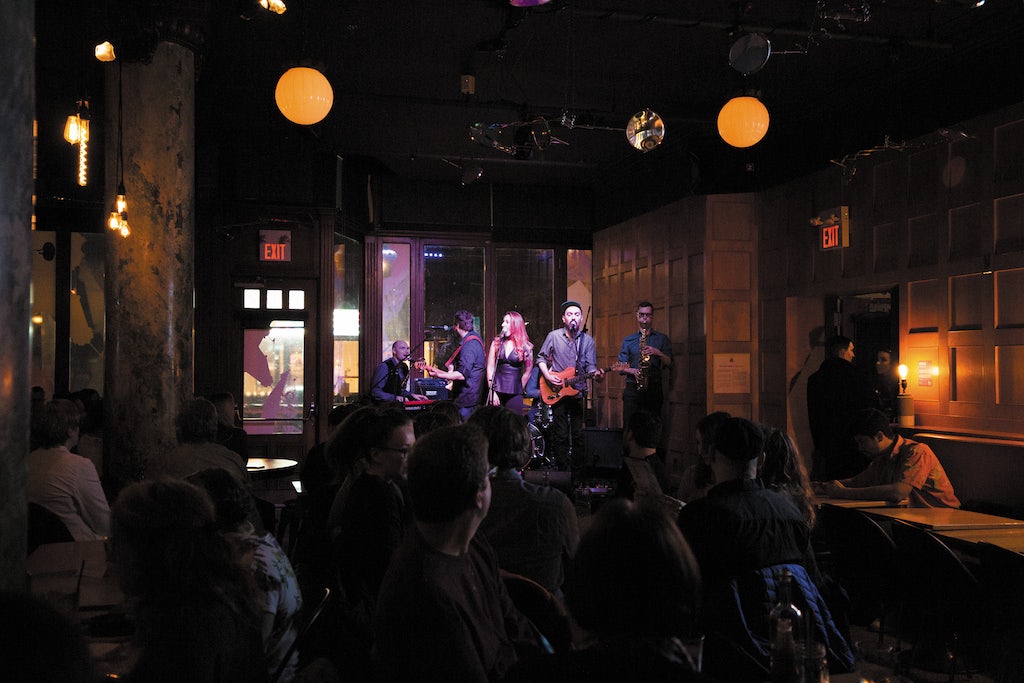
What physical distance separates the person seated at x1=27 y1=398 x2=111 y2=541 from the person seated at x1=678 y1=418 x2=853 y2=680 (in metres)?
2.85

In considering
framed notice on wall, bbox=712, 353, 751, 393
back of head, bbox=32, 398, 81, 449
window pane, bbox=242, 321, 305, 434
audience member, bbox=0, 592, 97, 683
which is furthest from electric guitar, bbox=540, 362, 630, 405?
audience member, bbox=0, 592, 97, 683

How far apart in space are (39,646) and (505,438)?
2.69m

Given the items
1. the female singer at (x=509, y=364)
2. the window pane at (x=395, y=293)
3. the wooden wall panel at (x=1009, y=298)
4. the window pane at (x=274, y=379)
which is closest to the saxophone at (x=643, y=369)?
the female singer at (x=509, y=364)

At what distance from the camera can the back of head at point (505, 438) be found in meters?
3.54

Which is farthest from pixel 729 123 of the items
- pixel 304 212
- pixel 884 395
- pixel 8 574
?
pixel 304 212

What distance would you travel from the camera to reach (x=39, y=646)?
92cm

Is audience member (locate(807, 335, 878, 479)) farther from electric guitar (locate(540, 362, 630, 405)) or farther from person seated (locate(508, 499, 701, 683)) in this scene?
person seated (locate(508, 499, 701, 683))

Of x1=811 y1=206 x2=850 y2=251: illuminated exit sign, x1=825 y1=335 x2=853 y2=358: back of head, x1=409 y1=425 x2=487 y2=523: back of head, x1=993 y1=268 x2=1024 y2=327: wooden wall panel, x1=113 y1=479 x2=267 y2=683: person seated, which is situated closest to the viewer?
x1=113 y1=479 x2=267 y2=683: person seated

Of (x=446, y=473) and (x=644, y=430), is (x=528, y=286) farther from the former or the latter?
(x=446, y=473)

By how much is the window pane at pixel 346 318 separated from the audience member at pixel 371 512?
29.0 feet

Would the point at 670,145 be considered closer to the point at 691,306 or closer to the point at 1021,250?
the point at 691,306

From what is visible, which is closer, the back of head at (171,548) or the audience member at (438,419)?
the back of head at (171,548)

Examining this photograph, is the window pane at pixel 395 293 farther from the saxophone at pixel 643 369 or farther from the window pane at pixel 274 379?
the saxophone at pixel 643 369

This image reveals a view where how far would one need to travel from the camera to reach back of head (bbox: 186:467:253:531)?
8.04 ft
